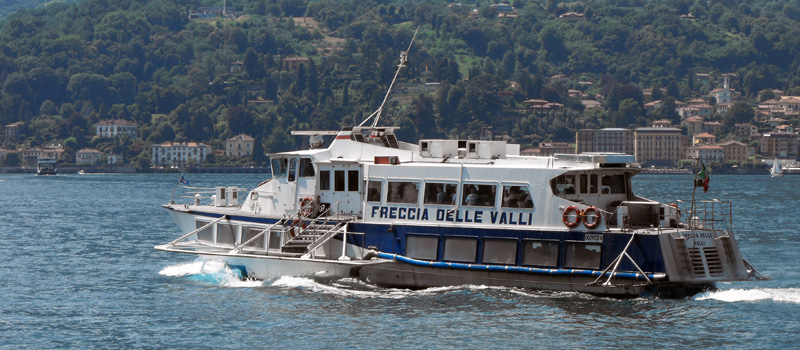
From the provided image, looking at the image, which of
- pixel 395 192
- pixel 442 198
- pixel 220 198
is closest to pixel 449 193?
pixel 442 198

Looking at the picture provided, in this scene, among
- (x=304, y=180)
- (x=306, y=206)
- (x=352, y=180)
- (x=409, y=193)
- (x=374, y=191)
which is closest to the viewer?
(x=409, y=193)

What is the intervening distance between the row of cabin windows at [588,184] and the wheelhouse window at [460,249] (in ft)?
7.07

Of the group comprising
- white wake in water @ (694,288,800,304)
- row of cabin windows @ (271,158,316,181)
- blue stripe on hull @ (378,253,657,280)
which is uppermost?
row of cabin windows @ (271,158,316,181)

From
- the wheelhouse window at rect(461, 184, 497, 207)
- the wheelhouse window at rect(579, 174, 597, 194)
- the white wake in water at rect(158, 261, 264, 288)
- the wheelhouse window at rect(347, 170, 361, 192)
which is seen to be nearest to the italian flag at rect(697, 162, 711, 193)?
the wheelhouse window at rect(579, 174, 597, 194)

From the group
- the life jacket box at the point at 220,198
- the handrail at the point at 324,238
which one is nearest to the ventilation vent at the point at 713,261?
the handrail at the point at 324,238

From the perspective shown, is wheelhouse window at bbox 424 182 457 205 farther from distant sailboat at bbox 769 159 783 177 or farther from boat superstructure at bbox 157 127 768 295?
distant sailboat at bbox 769 159 783 177

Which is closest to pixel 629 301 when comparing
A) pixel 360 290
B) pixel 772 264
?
pixel 360 290

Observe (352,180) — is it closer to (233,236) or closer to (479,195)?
(479,195)

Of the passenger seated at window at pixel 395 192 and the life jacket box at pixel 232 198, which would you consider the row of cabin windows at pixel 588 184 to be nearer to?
the passenger seated at window at pixel 395 192

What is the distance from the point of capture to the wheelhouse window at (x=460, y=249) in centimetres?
2603

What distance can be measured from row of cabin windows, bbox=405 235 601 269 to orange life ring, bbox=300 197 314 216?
9.35 ft

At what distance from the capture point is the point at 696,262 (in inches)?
977

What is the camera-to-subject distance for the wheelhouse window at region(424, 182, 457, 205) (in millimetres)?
26547

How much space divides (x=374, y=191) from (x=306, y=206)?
1.83m
